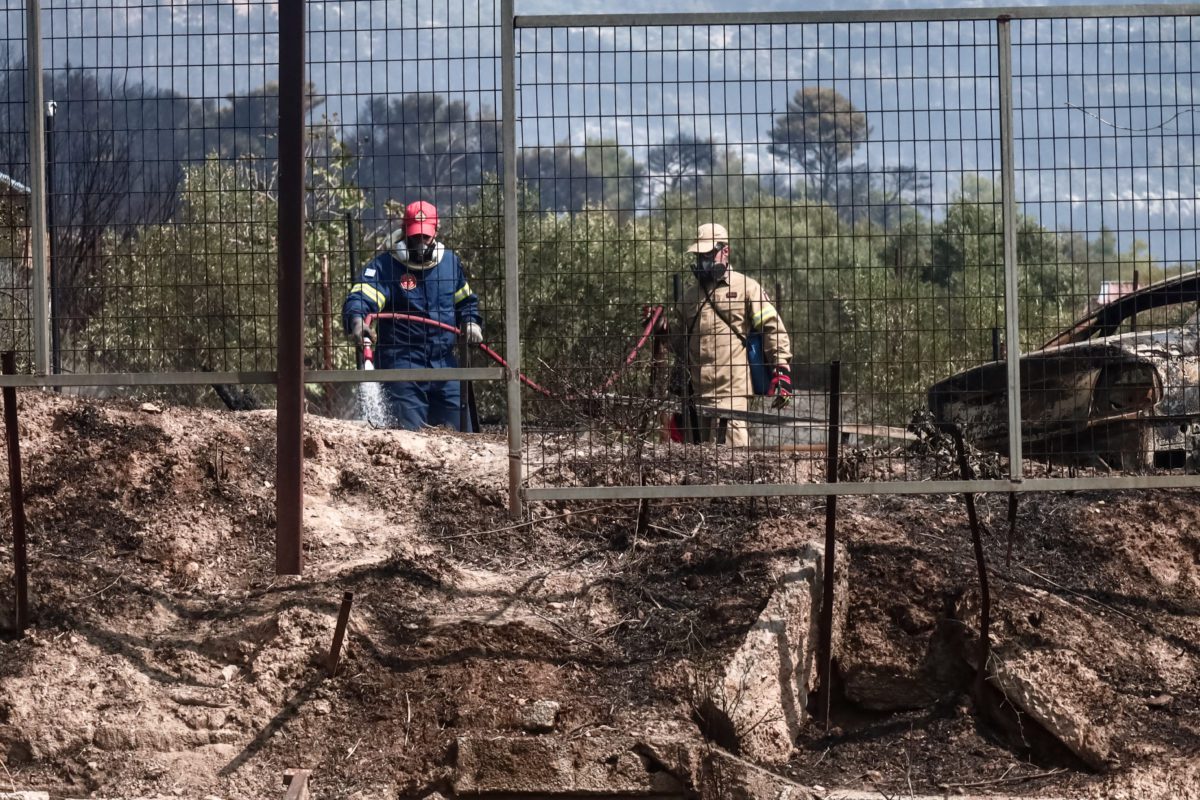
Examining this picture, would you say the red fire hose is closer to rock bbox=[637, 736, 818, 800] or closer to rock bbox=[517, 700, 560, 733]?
rock bbox=[517, 700, 560, 733]

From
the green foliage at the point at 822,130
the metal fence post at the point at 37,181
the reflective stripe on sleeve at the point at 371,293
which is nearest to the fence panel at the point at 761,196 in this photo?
the green foliage at the point at 822,130

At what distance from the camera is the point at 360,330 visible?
6473 mm

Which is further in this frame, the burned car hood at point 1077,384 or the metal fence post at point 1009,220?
the burned car hood at point 1077,384

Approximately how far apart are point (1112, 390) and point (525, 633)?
9.95 ft

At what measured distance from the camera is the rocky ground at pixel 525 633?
5094 mm

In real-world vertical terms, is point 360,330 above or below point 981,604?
above

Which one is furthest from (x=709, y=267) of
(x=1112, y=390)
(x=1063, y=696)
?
(x=1063, y=696)

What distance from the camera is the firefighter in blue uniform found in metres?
6.07

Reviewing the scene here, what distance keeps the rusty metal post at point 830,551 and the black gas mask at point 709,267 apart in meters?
0.75

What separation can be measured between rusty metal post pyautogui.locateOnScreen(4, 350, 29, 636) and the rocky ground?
11 centimetres

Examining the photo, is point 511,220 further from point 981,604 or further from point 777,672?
point 981,604

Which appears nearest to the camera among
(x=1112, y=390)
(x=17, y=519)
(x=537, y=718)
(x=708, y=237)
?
(x=537, y=718)

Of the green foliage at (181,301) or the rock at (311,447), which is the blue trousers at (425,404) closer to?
the rock at (311,447)

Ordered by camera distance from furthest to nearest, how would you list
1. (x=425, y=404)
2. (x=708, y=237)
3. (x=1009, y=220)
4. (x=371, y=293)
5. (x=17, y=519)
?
(x=425, y=404) → (x=371, y=293) → (x=708, y=237) → (x=17, y=519) → (x=1009, y=220)
